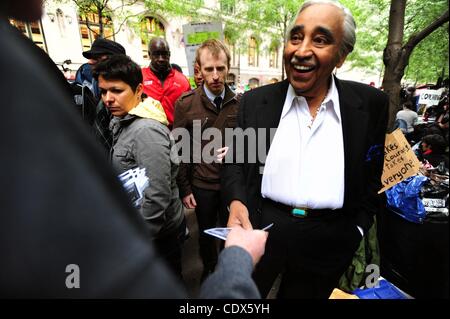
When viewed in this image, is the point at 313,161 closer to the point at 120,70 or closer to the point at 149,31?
the point at 120,70

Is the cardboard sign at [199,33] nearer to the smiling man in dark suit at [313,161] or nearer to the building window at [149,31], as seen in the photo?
the smiling man in dark suit at [313,161]

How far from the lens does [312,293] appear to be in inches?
60.2

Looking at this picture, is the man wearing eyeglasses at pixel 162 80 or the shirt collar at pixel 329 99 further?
the man wearing eyeglasses at pixel 162 80

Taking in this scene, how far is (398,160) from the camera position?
199cm

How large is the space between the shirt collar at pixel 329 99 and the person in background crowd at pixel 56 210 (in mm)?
1238

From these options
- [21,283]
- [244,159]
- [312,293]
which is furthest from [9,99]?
[312,293]

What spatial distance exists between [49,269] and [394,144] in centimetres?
236

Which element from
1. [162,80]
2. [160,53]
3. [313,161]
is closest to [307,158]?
[313,161]

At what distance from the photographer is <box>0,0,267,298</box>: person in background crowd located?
330 millimetres

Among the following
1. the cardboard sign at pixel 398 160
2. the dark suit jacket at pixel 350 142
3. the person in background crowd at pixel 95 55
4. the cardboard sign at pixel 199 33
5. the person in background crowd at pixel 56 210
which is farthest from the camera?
the cardboard sign at pixel 199 33

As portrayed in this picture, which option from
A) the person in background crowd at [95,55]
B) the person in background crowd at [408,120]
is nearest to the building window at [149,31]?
the person in background crowd at [95,55]

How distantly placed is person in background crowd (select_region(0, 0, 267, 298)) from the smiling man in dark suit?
98 cm

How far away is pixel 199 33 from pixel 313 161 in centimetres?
359

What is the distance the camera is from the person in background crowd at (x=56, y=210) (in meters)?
0.33
